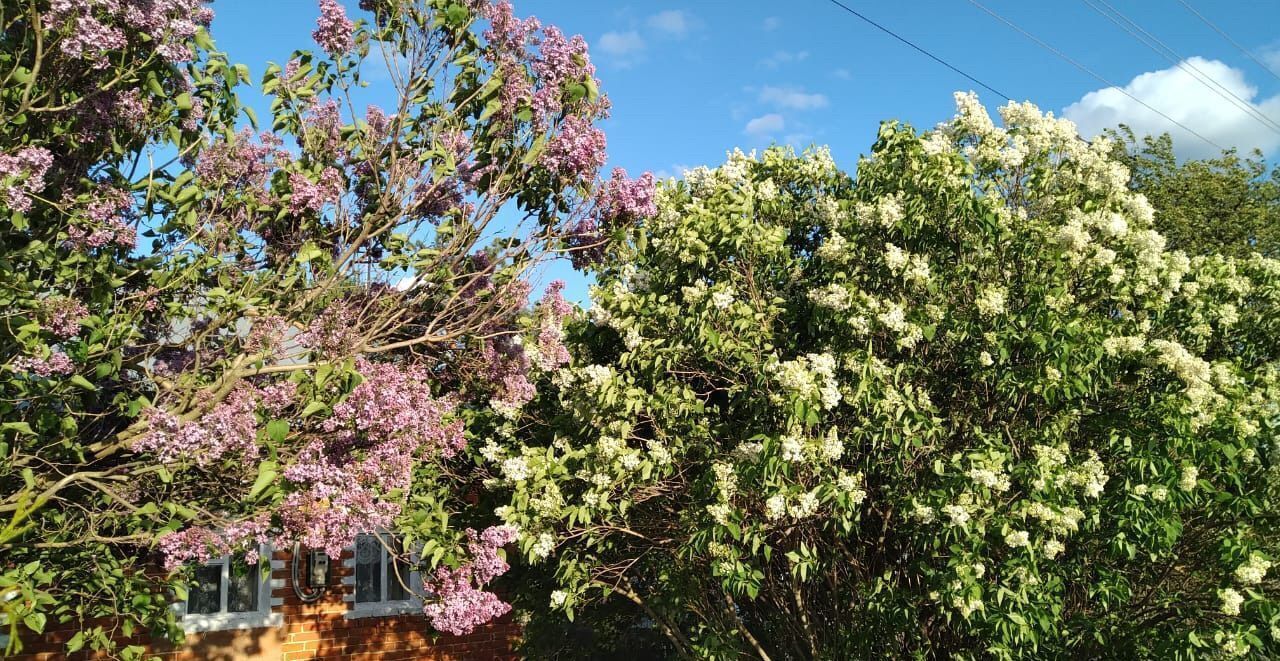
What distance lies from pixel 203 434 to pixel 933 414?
16.5 feet

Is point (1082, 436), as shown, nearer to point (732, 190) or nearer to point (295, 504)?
point (732, 190)

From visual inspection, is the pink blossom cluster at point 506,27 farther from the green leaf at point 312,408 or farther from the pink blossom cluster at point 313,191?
the green leaf at point 312,408

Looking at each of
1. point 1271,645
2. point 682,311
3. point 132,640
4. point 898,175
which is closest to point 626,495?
point 682,311

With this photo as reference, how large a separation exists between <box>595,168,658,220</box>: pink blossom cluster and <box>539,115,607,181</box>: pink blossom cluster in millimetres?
245

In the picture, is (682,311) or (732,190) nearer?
(682,311)

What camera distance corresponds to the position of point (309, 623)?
10.8 meters

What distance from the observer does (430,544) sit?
720 centimetres

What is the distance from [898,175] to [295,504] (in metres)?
5.14

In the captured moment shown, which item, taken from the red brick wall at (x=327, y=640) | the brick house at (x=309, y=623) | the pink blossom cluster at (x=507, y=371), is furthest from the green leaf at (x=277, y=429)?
the red brick wall at (x=327, y=640)

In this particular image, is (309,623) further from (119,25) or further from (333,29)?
(119,25)

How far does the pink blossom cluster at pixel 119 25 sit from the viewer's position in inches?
183

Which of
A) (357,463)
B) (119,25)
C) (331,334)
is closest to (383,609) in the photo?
(357,463)

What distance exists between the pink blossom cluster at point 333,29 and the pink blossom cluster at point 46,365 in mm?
2803

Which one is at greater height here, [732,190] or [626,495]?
[732,190]
